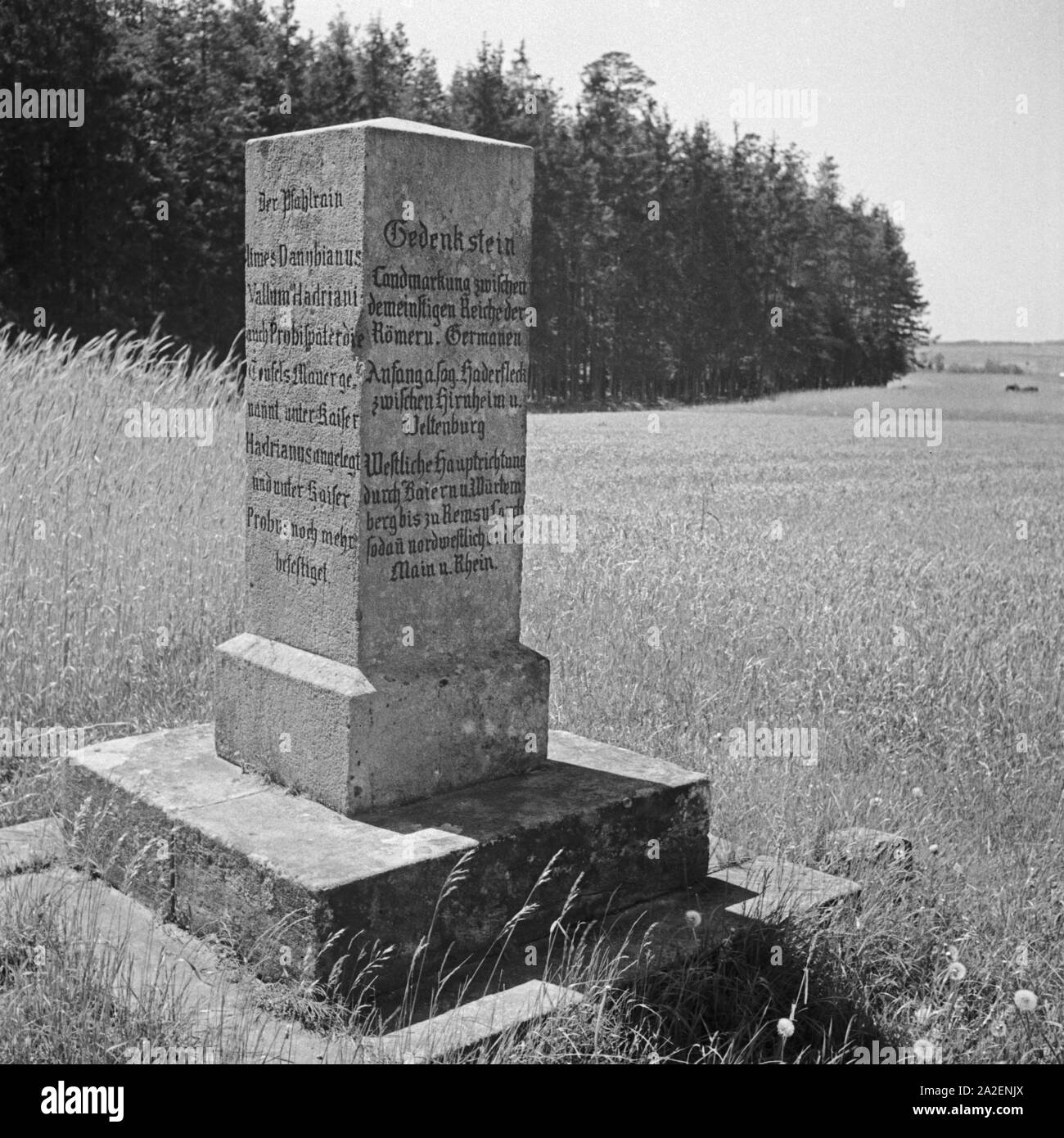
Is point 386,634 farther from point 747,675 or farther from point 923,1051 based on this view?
point 747,675

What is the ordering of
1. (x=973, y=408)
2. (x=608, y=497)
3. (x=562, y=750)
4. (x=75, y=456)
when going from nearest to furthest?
(x=562, y=750) → (x=75, y=456) → (x=608, y=497) → (x=973, y=408)

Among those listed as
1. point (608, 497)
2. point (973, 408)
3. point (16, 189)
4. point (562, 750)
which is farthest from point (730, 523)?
point (973, 408)

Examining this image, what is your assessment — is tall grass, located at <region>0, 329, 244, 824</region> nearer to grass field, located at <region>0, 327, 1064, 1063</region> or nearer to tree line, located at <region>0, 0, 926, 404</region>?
grass field, located at <region>0, 327, 1064, 1063</region>

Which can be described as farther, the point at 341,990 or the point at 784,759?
the point at 784,759

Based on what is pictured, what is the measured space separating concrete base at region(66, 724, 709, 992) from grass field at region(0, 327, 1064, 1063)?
46cm

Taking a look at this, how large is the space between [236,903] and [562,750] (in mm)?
1404

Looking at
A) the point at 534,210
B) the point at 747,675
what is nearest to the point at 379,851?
the point at 747,675

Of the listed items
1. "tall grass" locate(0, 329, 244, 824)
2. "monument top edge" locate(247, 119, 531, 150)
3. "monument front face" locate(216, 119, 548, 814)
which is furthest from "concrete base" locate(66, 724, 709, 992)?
"monument top edge" locate(247, 119, 531, 150)

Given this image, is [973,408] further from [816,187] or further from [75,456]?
[816,187]

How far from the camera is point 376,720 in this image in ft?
12.9

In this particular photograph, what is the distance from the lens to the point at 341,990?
3441 millimetres

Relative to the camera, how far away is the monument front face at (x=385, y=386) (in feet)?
12.5

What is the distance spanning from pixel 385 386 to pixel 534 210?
52.0 meters

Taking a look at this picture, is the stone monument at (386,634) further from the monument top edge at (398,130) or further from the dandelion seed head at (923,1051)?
the dandelion seed head at (923,1051)
